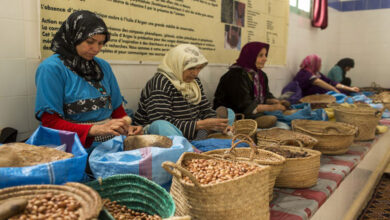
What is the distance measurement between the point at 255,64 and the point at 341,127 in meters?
1.12

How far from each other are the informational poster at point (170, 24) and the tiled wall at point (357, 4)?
3.00 meters

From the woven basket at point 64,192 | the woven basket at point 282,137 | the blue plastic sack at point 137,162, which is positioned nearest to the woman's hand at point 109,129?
the blue plastic sack at point 137,162

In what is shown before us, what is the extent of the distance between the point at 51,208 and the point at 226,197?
0.59 m

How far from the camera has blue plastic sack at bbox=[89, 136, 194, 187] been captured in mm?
1425

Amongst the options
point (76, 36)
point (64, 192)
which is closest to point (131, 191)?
point (64, 192)

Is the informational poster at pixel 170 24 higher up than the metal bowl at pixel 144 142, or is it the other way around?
the informational poster at pixel 170 24

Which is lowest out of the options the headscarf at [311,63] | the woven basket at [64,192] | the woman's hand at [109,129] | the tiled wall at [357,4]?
the woven basket at [64,192]

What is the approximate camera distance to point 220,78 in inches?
138

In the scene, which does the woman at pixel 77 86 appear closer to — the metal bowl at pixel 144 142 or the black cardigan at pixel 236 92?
the metal bowl at pixel 144 142

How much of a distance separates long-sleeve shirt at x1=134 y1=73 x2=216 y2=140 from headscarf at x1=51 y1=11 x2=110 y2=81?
531mm

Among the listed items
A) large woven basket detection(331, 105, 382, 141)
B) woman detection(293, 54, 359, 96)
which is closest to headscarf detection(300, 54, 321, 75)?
woman detection(293, 54, 359, 96)

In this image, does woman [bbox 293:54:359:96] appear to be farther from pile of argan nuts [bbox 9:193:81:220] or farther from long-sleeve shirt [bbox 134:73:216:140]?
pile of argan nuts [bbox 9:193:81:220]

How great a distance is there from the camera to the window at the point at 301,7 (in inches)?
198

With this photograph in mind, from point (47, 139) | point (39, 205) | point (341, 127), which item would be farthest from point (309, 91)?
point (39, 205)
